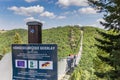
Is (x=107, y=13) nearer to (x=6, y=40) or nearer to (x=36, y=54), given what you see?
(x=36, y=54)

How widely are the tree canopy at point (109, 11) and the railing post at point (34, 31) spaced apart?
6.13 meters

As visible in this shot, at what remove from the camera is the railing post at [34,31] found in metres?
4.13

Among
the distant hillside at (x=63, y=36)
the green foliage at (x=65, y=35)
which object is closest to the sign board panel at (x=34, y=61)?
the distant hillside at (x=63, y=36)

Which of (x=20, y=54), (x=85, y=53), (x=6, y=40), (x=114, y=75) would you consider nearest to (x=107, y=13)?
(x=114, y=75)

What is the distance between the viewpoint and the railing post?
4129 millimetres

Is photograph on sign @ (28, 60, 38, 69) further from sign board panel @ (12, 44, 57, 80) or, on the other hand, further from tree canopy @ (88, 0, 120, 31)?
tree canopy @ (88, 0, 120, 31)

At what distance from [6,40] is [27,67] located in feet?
182

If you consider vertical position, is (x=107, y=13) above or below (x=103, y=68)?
above

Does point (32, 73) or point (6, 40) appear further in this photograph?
point (6, 40)

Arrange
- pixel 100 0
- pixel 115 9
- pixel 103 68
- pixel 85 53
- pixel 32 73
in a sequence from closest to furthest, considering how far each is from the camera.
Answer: pixel 32 73
pixel 115 9
pixel 100 0
pixel 103 68
pixel 85 53

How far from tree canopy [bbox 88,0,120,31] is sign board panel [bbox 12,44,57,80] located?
20.4 feet

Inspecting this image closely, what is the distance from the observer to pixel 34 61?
13.4 feet

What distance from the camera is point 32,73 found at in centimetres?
407

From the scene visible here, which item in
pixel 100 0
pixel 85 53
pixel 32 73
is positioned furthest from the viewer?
pixel 85 53
